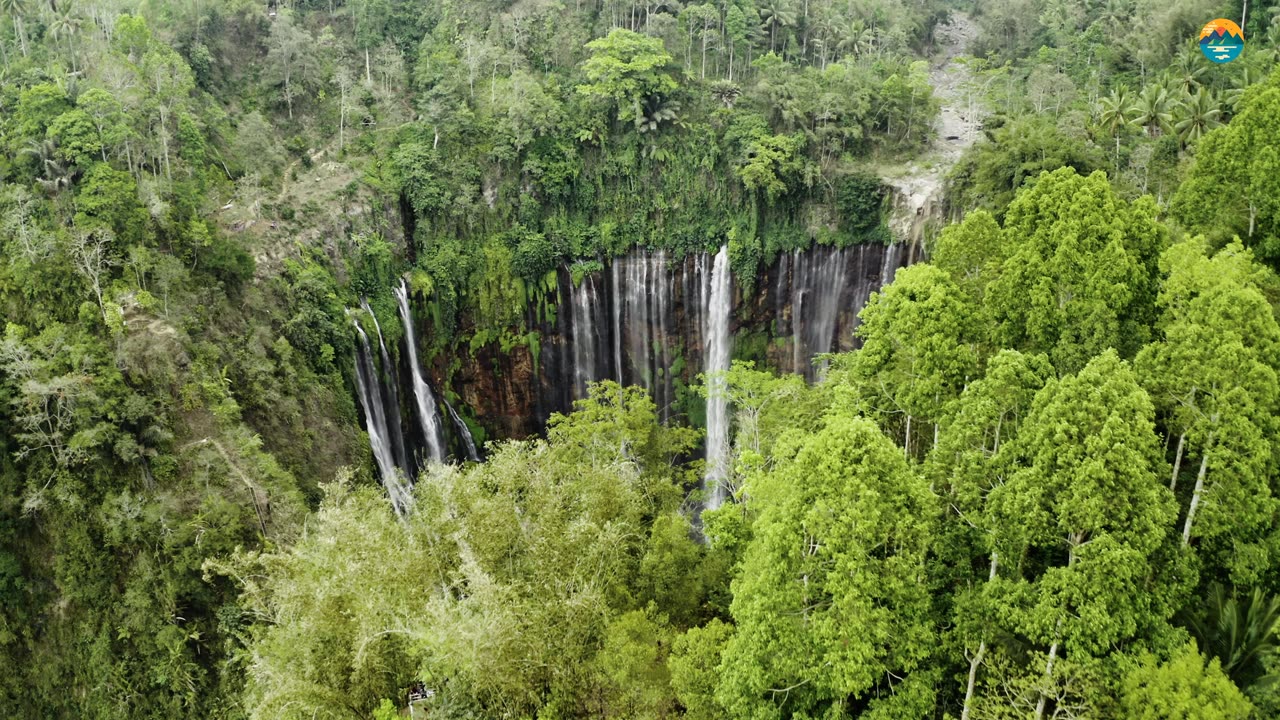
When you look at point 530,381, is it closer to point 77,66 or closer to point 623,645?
point 77,66

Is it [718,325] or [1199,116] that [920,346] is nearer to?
[1199,116]

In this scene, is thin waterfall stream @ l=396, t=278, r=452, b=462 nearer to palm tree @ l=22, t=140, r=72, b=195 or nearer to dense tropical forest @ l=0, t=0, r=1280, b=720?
dense tropical forest @ l=0, t=0, r=1280, b=720

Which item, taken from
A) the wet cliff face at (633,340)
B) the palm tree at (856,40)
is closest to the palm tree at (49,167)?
the wet cliff face at (633,340)

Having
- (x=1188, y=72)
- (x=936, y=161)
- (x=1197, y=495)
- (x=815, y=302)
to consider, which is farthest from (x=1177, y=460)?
(x=936, y=161)

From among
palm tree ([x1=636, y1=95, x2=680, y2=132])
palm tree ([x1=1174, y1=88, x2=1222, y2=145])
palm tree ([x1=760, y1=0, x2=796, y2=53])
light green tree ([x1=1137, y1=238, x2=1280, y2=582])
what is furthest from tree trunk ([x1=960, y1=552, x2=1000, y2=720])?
palm tree ([x1=760, y1=0, x2=796, y2=53])

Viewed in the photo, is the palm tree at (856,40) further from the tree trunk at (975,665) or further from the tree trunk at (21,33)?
the tree trunk at (975,665)

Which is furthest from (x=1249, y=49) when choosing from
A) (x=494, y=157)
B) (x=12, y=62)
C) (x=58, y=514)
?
(x=12, y=62)
